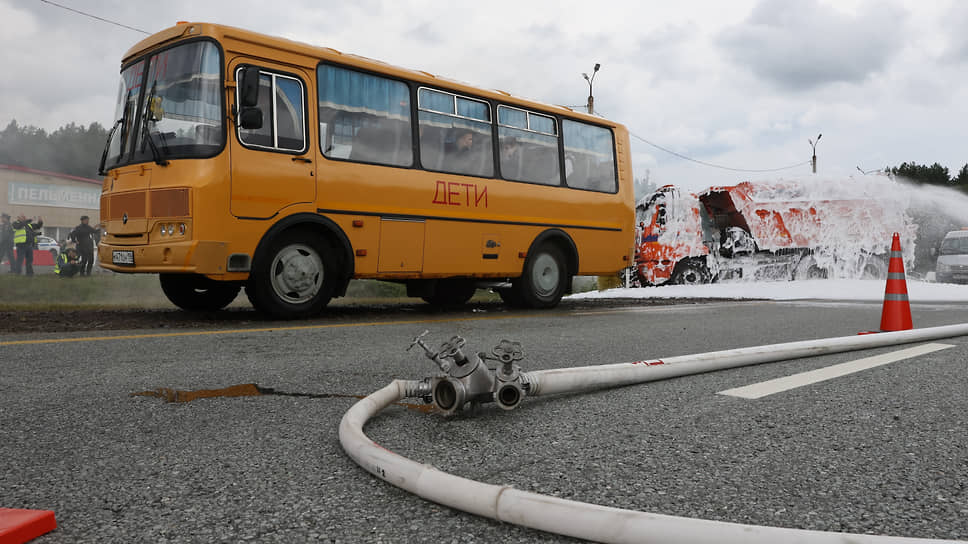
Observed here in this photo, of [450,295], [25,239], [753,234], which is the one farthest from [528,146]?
[753,234]

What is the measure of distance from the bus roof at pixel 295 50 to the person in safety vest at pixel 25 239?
6381mm

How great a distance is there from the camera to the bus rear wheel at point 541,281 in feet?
30.7

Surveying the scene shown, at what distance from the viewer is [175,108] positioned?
6.75 m

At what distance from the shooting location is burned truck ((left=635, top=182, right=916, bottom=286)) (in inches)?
755

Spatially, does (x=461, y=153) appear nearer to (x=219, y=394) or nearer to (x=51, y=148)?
(x=219, y=394)

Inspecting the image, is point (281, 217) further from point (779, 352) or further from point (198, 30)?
point (779, 352)

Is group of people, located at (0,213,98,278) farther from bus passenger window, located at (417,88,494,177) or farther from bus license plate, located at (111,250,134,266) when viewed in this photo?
bus passenger window, located at (417,88,494,177)

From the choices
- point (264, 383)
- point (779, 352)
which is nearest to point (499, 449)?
point (264, 383)

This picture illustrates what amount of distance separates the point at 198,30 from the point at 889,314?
6.60 m

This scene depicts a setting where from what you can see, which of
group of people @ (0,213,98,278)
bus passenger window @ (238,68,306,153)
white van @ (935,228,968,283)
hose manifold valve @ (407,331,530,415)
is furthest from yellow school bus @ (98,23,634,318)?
white van @ (935,228,968,283)

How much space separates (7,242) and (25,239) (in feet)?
1.46

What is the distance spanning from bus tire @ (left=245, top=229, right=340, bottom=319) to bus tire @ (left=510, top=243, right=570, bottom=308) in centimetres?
284

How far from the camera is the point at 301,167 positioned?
704 cm

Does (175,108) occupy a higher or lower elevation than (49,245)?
higher
